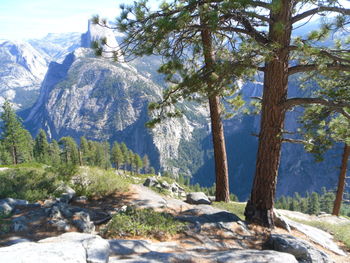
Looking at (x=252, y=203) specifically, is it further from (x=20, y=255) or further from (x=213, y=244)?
(x=20, y=255)

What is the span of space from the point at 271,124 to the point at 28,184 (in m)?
9.43

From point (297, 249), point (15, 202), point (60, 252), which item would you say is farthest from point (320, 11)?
point (15, 202)

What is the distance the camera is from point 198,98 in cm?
1137

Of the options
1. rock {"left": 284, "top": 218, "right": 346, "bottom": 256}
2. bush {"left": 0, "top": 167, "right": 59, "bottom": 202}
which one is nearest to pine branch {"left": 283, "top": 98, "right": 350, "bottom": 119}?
rock {"left": 284, "top": 218, "right": 346, "bottom": 256}

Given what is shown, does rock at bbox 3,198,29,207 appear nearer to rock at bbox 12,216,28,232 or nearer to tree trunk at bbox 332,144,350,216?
rock at bbox 12,216,28,232

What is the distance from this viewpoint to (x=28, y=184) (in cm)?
1045

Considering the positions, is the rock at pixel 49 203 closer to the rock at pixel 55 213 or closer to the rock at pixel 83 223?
the rock at pixel 55 213

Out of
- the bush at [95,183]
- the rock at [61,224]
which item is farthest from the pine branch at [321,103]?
the bush at [95,183]

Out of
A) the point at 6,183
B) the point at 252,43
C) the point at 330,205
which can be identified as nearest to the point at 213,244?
the point at 252,43

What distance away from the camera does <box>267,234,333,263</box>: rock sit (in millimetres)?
6512

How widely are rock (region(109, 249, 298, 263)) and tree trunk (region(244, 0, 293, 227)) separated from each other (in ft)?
Result: 10.9

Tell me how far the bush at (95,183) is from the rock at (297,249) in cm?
669

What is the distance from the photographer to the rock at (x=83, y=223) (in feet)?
23.6

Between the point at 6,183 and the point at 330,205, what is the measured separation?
8844cm
